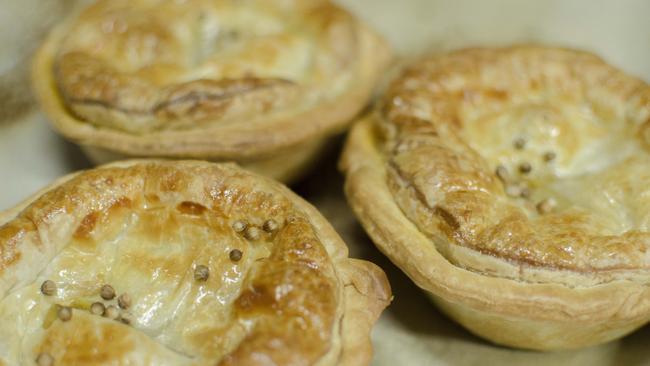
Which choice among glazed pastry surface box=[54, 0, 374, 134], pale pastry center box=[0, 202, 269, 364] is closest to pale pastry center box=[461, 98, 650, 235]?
glazed pastry surface box=[54, 0, 374, 134]

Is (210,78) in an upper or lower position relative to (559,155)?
lower

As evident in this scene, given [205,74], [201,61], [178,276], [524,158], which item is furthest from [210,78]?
[524,158]

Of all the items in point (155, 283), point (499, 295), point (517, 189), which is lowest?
point (155, 283)

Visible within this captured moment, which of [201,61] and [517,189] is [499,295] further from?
[201,61]

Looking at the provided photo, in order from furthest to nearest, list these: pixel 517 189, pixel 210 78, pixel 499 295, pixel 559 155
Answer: pixel 210 78 < pixel 559 155 < pixel 517 189 < pixel 499 295

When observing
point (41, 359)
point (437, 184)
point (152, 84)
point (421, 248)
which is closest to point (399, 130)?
point (437, 184)

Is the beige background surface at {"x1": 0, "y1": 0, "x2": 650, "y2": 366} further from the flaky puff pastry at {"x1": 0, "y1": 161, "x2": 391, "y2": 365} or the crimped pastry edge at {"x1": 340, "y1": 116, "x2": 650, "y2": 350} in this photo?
the flaky puff pastry at {"x1": 0, "y1": 161, "x2": 391, "y2": 365}
